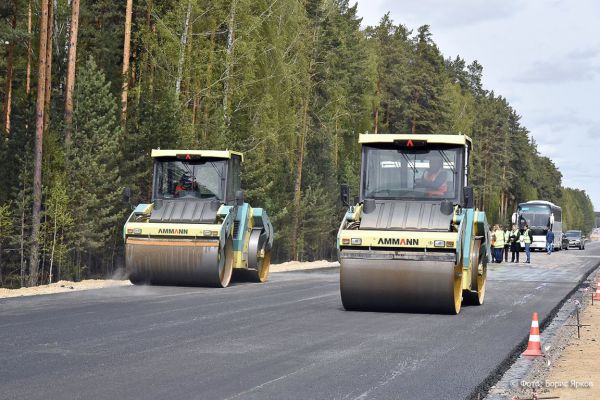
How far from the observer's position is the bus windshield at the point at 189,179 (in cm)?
2081

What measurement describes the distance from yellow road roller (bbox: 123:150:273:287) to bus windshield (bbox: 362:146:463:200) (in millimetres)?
5208

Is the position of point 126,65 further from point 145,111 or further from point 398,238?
point 398,238

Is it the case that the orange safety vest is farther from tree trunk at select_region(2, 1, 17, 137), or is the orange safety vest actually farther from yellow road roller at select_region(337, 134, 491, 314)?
tree trunk at select_region(2, 1, 17, 137)

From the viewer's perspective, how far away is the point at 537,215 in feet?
221

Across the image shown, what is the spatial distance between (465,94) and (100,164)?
83.0 meters

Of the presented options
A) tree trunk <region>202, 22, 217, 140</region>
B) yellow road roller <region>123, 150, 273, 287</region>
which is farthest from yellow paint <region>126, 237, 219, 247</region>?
tree trunk <region>202, 22, 217, 140</region>

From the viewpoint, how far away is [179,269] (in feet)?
64.7

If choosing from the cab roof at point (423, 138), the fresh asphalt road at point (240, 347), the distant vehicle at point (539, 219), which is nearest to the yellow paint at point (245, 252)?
the fresh asphalt road at point (240, 347)

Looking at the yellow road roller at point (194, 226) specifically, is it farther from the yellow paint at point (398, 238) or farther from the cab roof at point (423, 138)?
the yellow paint at point (398, 238)

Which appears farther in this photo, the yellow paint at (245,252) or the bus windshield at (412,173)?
the yellow paint at (245,252)

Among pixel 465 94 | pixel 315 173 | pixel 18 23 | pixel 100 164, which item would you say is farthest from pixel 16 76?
pixel 465 94

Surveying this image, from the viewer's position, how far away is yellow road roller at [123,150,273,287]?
1964cm

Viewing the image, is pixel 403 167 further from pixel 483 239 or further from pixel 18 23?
pixel 18 23

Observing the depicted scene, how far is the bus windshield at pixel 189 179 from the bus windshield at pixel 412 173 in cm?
594
